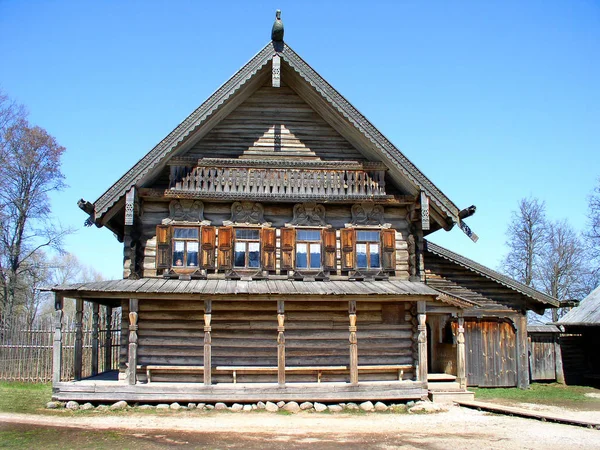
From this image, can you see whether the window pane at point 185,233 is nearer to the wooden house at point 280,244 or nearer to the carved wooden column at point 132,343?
the wooden house at point 280,244

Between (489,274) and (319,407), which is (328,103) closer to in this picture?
(489,274)

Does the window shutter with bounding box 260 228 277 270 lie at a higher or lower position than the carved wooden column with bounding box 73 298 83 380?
higher

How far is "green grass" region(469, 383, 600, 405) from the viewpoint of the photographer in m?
21.0

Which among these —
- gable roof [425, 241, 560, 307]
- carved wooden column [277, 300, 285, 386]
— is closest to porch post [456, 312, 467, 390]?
gable roof [425, 241, 560, 307]

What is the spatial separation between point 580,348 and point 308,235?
15263mm

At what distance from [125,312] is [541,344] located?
61.0 feet

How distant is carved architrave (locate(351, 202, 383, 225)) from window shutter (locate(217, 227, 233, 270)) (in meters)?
4.54

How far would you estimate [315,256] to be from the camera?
68.9 feet

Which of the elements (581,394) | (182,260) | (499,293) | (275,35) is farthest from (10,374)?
(581,394)

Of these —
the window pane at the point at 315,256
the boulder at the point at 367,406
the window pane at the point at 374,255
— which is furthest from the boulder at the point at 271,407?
the window pane at the point at 374,255

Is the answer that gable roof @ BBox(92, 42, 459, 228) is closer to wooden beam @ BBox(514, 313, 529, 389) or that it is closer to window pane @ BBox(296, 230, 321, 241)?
window pane @ BBox(296, 230, 321, 241)

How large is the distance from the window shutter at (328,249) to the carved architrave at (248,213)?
2.25 m

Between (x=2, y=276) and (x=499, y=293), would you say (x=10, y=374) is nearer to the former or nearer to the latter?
(x=2, y=276)

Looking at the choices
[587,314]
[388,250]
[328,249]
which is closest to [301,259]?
[328,249]
